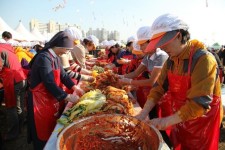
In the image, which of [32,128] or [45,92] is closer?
[45,92]

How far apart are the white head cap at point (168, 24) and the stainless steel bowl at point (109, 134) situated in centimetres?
81

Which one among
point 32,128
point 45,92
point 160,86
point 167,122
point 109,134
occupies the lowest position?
point 32,128

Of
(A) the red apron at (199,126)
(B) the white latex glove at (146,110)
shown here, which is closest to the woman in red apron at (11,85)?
(B) the white latex glove at (146,110)

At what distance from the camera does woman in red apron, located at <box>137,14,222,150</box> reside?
1834 millimetres

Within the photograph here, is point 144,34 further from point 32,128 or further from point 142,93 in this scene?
point 32,128

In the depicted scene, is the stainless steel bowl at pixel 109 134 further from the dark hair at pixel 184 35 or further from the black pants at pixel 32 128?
the black pants at pixel 32 128

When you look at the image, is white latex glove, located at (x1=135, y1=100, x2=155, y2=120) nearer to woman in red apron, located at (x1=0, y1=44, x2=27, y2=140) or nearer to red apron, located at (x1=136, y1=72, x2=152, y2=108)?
red apron, located at (x1=136, y1=72, x2=152, y2=108)

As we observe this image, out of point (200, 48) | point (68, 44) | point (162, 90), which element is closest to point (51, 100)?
point (68, 44)

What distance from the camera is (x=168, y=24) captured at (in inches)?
72.2

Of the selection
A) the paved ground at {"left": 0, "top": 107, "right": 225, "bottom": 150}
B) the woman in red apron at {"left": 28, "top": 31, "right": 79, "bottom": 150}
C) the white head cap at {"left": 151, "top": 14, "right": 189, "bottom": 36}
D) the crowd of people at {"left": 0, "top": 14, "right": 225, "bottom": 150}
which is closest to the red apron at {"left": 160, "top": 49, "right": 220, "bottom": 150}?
the crowd of people at {"left": 0, "top": 14, "right": 225, "bottom": 150}

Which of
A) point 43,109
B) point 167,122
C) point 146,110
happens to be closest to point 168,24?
point 167,122

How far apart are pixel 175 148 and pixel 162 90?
2.12ft

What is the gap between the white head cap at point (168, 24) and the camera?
1.84 meters

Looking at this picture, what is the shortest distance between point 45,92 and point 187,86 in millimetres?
1819
